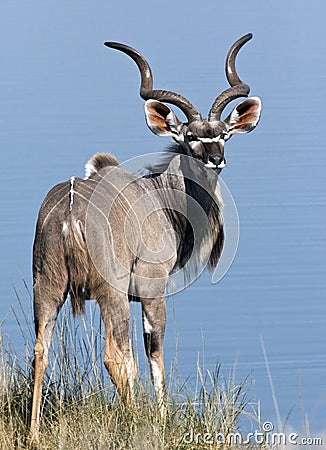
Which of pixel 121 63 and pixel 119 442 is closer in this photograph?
pixel 119 442

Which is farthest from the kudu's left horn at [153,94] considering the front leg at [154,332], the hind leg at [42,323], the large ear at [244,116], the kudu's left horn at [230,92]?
the hind leg at [42,323]

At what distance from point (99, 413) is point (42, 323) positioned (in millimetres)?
518

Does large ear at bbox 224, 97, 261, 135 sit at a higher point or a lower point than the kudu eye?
higher

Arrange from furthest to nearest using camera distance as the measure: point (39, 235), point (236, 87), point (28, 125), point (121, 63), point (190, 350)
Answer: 1. point (121, 63)
2. point (28, 125)
3. point (190, 350)
4. point (236, 87)
5. point (39, 235)

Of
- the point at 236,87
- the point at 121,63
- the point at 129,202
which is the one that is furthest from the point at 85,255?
the point at 121,63

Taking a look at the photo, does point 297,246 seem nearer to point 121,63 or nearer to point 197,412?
point 197,412

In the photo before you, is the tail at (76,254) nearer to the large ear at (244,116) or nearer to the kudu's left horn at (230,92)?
the kudu's left horn at (230,92)

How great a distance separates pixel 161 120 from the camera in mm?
7703

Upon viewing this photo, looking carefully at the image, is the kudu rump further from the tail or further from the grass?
the grass

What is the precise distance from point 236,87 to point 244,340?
9.81 ft

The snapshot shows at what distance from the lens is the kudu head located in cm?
736

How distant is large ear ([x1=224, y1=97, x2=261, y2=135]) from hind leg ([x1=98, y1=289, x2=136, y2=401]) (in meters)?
1.62

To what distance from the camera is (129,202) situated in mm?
7031

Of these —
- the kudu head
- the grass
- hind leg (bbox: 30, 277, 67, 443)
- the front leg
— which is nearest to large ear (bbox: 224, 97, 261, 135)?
the kudu head
